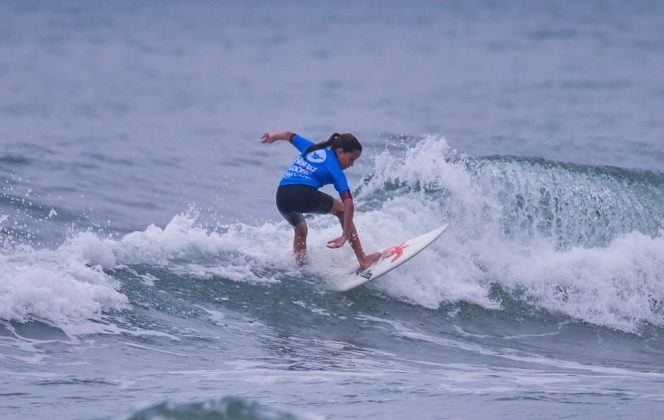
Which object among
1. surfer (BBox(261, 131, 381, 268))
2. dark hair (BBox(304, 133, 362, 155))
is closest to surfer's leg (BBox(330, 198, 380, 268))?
surfer (BBox(261, 131, 381, 268))

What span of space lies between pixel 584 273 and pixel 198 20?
176 feet

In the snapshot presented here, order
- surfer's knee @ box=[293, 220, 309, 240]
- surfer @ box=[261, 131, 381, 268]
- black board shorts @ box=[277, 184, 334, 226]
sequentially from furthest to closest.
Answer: surfer's knee @ box=[293, 220, 309, 240] → black board shorts @ box=[277, 184, 334, 226] → surfer @ box=[261, 131, 381, 268]

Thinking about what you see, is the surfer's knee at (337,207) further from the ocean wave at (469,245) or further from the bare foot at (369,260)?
the ocean wave at (469,245)

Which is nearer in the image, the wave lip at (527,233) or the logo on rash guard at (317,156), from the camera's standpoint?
the logo on rash guard at (317,156)

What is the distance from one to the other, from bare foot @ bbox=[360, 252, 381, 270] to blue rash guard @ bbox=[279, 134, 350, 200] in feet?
2.95

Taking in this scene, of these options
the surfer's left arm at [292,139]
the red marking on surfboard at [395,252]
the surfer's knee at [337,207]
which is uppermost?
the surfer's left arm at [292,139]

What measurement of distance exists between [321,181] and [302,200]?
24 cm

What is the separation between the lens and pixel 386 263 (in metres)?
9.94

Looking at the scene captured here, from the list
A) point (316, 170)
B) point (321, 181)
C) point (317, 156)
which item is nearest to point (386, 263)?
point (321, 181)

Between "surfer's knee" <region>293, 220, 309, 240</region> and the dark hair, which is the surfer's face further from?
"surfer's knee" <region>293, 220, 309, 240</region>

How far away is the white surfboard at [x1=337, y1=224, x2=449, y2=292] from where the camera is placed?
32.4ft

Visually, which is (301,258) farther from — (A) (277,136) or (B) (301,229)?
(A) (277,136)

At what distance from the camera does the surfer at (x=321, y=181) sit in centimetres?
921

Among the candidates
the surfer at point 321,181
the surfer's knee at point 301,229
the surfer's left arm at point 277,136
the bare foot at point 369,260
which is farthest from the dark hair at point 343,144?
the bare foot at point 369,260
